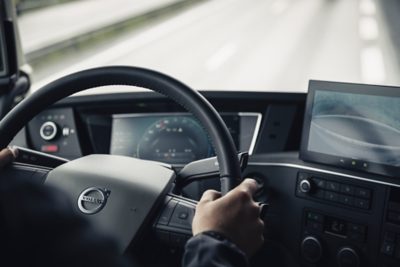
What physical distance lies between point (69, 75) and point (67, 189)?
0.28m

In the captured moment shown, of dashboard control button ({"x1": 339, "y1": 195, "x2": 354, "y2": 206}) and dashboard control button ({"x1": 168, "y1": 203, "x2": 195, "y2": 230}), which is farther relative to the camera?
dashboard control button ({"x1": 339, "y1": 195, "x2": 354, "y2": 206})

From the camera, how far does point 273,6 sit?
26.7 ft

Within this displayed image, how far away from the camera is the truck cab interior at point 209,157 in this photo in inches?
45.9

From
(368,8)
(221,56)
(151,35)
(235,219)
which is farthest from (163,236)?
(151,35)

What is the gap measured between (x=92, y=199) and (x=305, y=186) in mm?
718

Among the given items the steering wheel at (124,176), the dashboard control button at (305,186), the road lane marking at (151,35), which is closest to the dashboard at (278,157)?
the dashboard control button at (305,186)

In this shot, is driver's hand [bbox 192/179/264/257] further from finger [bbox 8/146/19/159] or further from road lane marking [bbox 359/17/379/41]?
road lane marking [bbox 359/17/379/41]

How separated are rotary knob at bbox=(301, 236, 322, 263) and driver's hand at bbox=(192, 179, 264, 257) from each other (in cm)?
73

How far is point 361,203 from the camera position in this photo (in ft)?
5.00

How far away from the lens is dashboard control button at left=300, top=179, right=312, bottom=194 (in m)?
1.60

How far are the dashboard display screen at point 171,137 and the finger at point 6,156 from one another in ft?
2.54

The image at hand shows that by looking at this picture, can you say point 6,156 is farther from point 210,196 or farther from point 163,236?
point 210,196

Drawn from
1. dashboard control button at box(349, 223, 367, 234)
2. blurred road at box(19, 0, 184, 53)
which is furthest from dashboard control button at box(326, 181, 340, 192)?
blurred road at box(19, 0, 184, 53)

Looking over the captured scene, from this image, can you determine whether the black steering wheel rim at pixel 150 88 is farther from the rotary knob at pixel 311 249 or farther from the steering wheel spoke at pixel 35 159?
the rotary knob at pixel 311 249
